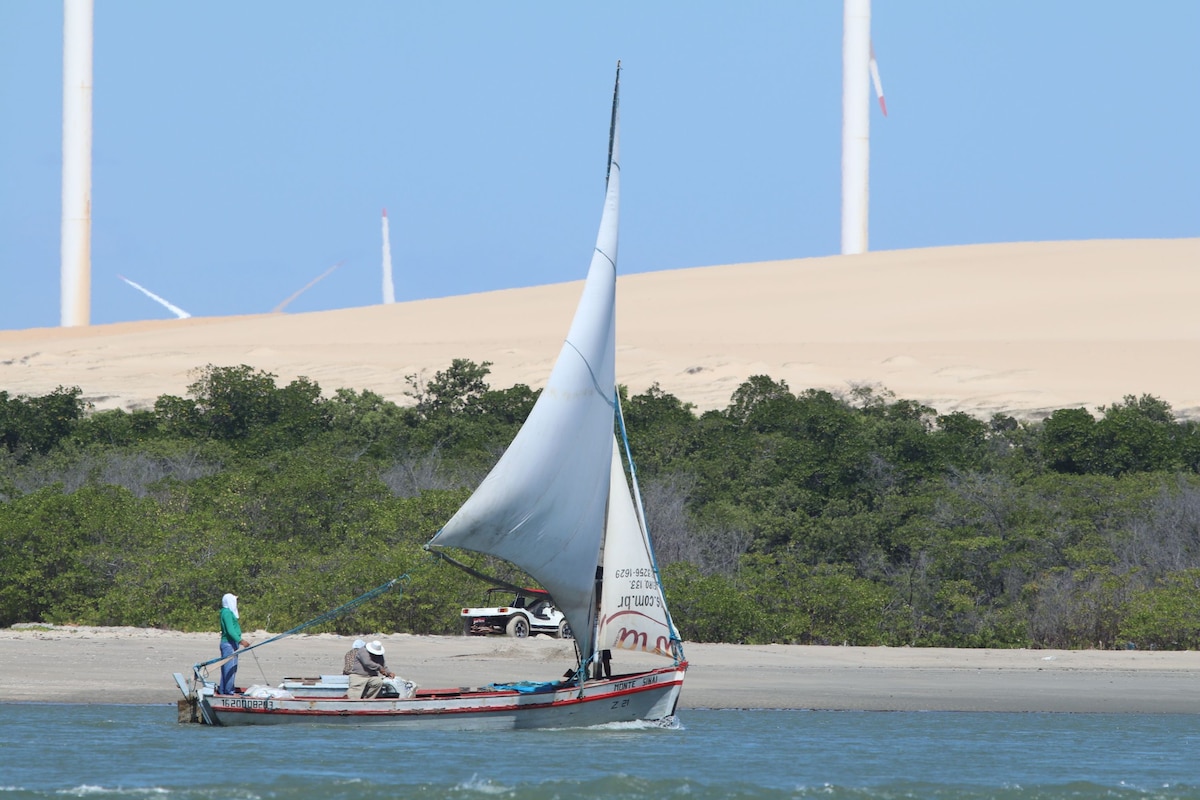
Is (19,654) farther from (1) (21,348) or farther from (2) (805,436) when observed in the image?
(1) (21,348)

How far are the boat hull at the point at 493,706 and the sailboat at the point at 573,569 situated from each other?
0.01 m

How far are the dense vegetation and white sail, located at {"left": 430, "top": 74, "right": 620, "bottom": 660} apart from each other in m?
9.81

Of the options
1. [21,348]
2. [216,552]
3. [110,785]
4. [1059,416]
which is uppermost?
[21,348]

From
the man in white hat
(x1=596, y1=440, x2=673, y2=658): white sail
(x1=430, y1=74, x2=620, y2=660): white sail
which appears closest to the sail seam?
(x1=430, y1=74, x2=620, y2=660): white sail

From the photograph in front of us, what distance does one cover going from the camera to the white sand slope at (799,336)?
6569cm

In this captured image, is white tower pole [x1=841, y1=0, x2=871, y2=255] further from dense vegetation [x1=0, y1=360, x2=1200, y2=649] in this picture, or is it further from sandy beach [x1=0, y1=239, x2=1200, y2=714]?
dense vegetation [x1=0, y1=360, x2=1200, y2=649]

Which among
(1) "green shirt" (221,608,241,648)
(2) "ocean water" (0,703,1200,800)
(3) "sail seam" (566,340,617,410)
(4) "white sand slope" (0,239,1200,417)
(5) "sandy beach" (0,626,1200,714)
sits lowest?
(2) "ocean water" (0,703,1200,800)

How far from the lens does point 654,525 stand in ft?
116

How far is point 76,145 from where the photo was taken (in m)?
66.9

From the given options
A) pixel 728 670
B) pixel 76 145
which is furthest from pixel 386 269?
pixel 728 670

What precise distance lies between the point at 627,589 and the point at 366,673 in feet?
10.0

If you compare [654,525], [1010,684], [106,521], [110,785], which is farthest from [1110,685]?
[106,521]

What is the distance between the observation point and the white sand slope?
216ft

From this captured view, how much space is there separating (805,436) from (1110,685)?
17.9 metres
